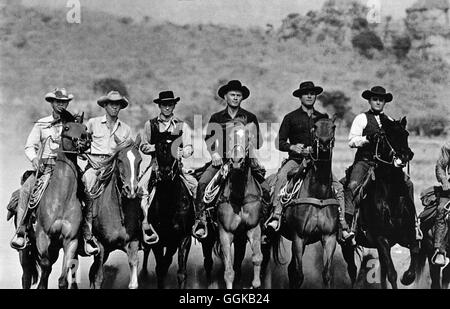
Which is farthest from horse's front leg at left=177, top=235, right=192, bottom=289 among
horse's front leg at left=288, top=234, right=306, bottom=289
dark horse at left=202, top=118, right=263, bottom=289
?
horse's front leg at left=288, top=234, right=306, bottom=289

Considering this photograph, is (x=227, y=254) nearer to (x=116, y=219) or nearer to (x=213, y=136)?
(x=116, y=219)

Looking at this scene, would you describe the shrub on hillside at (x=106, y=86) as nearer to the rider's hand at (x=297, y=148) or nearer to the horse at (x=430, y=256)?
the rider's hand at (x=297, y=148)

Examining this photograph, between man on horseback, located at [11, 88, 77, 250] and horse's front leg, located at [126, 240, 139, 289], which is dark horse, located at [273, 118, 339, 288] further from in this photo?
man on horseback, located at [11, 88, 77, 250]

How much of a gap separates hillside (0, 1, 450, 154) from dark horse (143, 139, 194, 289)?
2.41 meters

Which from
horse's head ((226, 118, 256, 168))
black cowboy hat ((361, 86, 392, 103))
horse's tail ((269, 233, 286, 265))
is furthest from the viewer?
black cowboy hat ((361, 86, 392, 103))

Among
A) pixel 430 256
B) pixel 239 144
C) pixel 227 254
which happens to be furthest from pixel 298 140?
pixel 430 256

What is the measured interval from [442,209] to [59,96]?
202 inches

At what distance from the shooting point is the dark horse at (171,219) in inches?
578

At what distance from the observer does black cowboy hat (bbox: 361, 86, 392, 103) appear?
16172 mm

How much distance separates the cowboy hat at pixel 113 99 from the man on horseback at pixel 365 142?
2991 mm

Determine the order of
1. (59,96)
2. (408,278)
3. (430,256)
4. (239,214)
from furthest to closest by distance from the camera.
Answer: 1. (408,278)
2. (430,256)
3. (59,96)
4. (239,214)

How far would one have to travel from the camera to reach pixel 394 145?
48.8 ft

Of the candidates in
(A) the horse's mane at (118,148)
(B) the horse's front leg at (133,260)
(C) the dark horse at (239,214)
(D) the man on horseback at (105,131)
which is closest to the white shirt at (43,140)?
(D) the man on horseback at (105,131)
